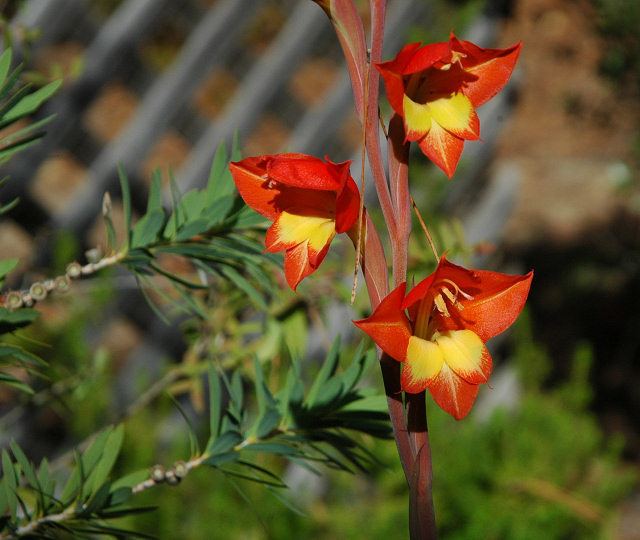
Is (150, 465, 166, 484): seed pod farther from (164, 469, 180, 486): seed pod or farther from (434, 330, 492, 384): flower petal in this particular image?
(434, 330, 492, 384): flower petal

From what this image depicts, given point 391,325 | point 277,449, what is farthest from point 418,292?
point 277,449

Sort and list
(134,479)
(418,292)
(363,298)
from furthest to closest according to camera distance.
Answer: (363,298), (134,479), (418,292)

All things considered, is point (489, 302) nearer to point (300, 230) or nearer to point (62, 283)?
point (300, 230)

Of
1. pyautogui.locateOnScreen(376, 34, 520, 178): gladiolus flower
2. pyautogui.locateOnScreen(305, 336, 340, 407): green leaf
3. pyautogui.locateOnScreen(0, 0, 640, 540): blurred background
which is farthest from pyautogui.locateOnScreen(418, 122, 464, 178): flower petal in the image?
pyautogui.locateOnScreen(0, 0, 640, 540): blurred background

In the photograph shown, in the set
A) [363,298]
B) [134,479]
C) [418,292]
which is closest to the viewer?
[418,292]

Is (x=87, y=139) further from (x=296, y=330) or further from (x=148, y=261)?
(x=148, y=261)

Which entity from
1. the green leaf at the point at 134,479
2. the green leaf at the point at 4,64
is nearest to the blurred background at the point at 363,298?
the green leaf at the point at 4,64
